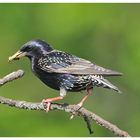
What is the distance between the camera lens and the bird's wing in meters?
6.25

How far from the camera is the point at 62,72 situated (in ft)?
21.5

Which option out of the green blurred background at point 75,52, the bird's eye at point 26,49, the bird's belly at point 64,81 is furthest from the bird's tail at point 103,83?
the green blurred background at point 75,52

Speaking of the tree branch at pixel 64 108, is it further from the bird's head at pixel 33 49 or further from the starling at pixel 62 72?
the bird's head at pixel 33 49

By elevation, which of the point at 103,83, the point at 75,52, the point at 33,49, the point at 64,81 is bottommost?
the point at 75,52

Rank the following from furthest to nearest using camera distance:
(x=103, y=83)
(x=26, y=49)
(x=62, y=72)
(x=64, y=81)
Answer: (x=62, y=72) → (x=103, y=83) → (x=26, y=49) → (x=64, y=81)

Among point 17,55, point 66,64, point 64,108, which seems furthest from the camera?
point 66,64

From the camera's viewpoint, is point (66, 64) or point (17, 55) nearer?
point (17, 55)

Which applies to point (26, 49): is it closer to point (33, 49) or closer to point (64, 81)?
point (33, 49)

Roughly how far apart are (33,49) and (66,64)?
553 millimetres

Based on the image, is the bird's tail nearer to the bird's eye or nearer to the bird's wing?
the bird's wing

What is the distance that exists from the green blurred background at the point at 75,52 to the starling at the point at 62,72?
9210 millimetres

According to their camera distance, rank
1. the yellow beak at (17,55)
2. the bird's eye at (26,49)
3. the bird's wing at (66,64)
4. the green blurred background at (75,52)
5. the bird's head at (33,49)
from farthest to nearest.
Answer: the green blurred background at (75,52) < the bird's wing at (66,64) < the bird's eye at (26,49) < the bird's head at (33,49) < the yellow beak at (17,55)

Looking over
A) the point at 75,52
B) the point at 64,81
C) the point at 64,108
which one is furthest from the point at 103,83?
the point at 75,52

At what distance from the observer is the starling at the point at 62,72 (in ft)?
19.7
